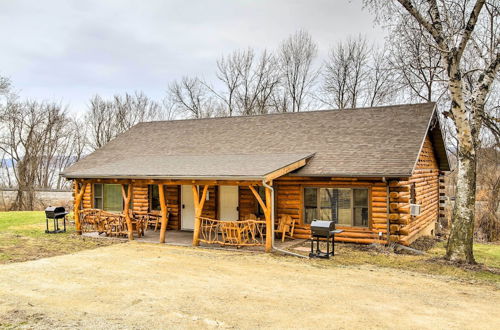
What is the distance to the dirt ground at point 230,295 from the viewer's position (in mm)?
5906

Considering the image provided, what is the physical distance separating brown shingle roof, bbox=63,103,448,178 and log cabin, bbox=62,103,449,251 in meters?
0.04

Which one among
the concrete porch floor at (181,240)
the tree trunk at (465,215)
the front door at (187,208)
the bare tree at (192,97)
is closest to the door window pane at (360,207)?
the concrete porch floor at (181,240)

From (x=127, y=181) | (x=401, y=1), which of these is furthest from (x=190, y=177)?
(x=401, y=1)

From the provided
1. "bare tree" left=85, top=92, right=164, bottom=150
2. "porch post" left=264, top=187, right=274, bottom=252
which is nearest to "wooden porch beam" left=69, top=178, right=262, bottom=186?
"porch post" left=264, top=187, right=274, bottom=252

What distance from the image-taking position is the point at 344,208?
1255cm

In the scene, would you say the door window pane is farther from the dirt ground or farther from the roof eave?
the roof eave

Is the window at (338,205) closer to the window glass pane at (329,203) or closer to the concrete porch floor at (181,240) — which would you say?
the window glass pane at (329,203)

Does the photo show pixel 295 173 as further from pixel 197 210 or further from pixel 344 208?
pixel 197 210

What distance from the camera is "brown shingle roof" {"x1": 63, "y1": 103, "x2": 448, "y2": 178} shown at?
39.5 feet

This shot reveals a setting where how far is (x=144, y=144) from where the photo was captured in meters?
18.0

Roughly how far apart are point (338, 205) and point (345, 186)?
0.66 meters

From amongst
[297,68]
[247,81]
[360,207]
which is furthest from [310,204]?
[247,81]

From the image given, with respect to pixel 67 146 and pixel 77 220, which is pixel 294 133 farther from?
pixel 67 146

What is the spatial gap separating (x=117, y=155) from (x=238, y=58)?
61.8 ft
